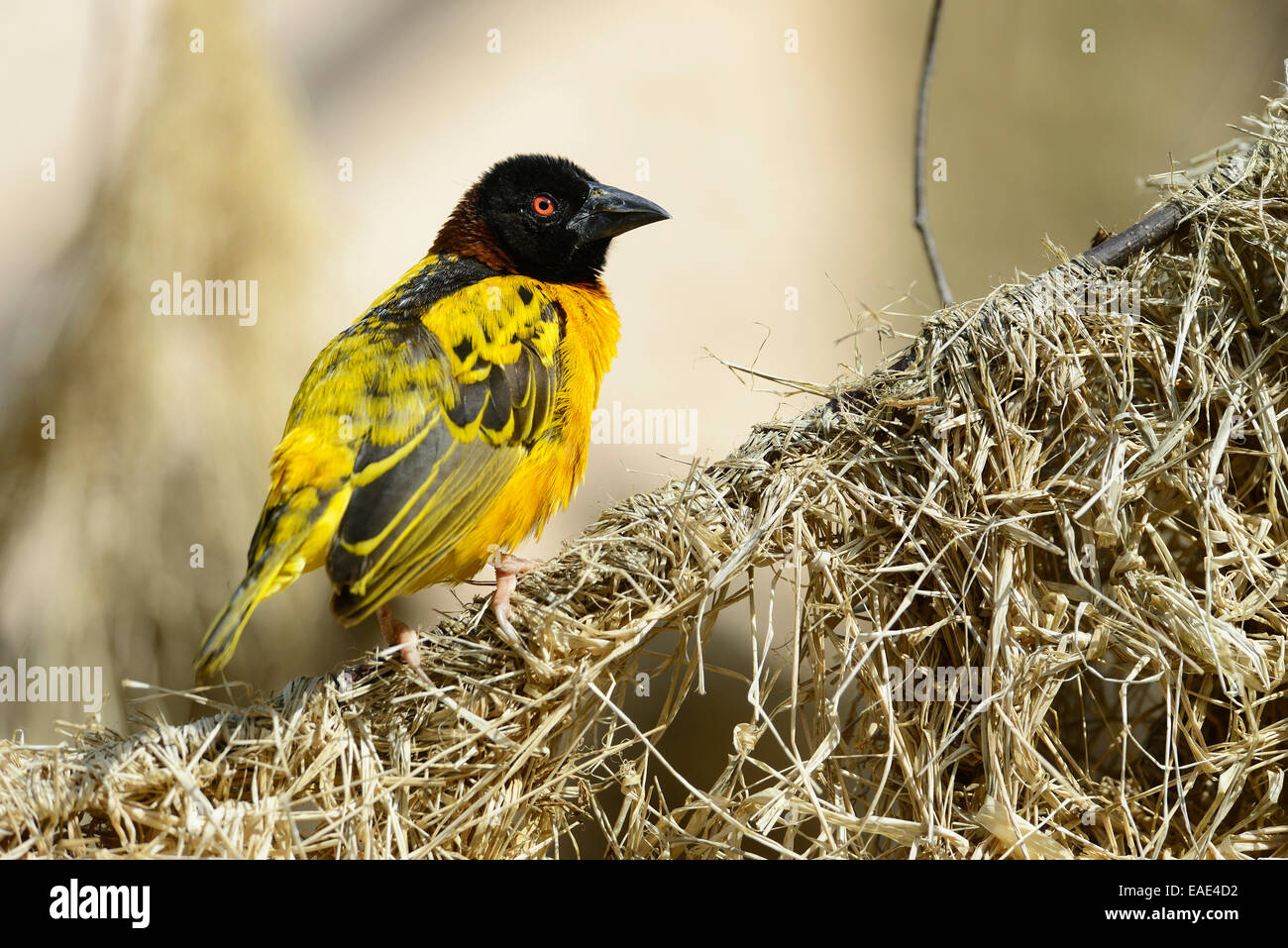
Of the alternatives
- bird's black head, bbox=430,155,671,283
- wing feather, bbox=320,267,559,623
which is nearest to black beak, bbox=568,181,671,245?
bird's black head, bbox=430,155,671,283

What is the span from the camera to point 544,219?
167 cm

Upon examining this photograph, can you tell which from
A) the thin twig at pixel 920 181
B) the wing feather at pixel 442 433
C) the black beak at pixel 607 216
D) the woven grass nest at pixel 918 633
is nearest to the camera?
the woven grass nest at pixel 918 633

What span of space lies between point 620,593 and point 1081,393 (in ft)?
2.15

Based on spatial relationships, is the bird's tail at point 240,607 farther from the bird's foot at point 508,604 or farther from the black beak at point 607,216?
the black beak at point 607,216

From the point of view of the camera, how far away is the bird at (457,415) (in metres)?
1.20

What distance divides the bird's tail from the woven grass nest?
73 millimetres

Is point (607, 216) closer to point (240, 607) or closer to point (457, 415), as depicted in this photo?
point (457, 415)

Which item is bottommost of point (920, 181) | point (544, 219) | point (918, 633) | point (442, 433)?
point (918, 633)

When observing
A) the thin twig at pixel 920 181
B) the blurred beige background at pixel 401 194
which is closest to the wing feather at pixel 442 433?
the blurred beige background at pixel 401 194

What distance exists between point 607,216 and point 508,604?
0.84 meters

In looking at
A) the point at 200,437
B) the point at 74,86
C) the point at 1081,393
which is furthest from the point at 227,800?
the point at 74,86

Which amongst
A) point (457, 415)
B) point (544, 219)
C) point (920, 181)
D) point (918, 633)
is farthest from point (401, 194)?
point (918, 633)

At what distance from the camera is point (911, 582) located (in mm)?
1164

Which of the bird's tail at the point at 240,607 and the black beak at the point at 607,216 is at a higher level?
the black beak at the point at 607,216
